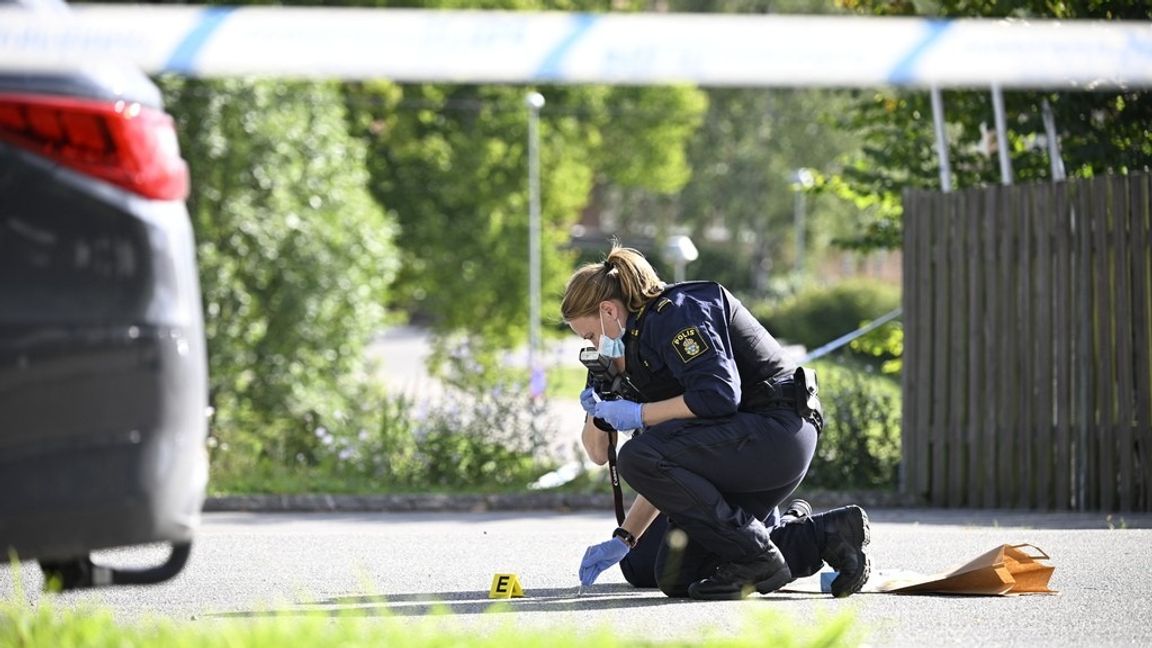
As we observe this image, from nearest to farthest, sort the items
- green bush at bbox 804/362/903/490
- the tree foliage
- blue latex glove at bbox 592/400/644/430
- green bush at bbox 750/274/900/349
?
blue latex glove at bbox 592/400/644/430 < green bush at bbox 804/362/903/490 < green bush at bbox 750/274/900/349 < the tree foliage

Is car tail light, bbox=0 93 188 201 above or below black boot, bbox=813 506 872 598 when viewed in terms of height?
above

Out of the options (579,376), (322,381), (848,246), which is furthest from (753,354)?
(579,376)

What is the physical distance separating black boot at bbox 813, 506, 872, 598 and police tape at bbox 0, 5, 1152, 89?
5142 mm

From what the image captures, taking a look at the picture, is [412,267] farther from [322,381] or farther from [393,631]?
[393,631]

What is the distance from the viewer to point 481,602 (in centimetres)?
702

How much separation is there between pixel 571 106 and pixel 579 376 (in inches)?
432

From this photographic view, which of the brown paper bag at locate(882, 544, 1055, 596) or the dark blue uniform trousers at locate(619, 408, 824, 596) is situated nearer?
the dark blue uniform trousers at locate(619, 408, 824, 596)

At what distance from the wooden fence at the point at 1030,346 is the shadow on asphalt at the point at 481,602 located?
495 cm

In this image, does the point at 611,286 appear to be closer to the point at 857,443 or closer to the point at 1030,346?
the point at 1030,346

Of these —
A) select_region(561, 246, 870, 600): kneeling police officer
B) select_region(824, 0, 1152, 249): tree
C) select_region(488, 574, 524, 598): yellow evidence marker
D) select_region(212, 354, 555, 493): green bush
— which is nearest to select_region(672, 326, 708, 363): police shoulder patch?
select_region(561, 246, 870, 600): kneeling police officer

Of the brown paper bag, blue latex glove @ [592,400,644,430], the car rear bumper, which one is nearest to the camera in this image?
the car rear bumper

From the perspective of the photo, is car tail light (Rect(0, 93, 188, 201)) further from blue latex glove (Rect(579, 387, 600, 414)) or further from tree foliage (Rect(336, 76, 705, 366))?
tree foliage (Rect(336, 76, 705, 366))

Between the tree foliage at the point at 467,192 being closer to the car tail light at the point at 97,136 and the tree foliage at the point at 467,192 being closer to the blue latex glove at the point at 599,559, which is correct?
the blue latex glove at the point at 599,559

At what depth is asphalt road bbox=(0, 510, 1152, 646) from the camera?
246 inches
